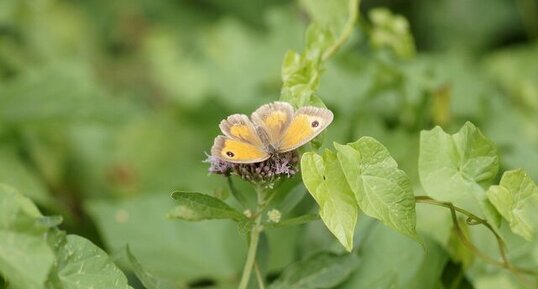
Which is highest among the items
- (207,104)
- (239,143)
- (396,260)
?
(239,143)

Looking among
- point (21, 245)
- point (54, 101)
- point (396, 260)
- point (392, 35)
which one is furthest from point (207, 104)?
point (21, 245)

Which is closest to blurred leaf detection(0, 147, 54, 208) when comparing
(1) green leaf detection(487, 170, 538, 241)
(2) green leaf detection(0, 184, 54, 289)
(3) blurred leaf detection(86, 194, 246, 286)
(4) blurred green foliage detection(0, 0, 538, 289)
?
(4) blurred green foliage detection(0, 0, 538, 289)

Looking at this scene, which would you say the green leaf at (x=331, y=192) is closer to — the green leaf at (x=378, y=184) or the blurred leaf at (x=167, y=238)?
the green leaf at (x=378, y=184)

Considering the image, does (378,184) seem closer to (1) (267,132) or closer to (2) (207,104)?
(1) (267,132)

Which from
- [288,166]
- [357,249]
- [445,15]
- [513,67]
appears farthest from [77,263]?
[445,15]

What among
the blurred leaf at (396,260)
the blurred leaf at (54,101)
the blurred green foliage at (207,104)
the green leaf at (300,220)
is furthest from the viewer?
the blurred leaf at (54,101)

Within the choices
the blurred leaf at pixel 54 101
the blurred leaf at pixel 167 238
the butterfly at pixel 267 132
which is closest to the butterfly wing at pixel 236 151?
the butterfly at pixel 267 132

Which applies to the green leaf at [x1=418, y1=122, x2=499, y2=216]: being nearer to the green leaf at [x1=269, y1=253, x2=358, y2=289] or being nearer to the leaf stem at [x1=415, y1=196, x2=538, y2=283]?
the leaf stem at [x1=415, y1=196, x2=538, y2=283]
